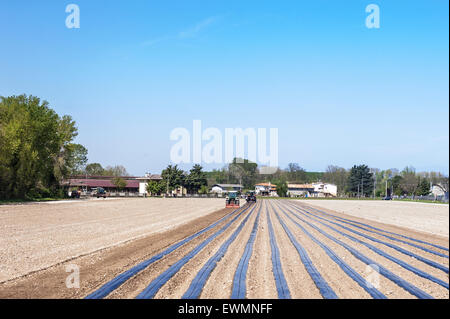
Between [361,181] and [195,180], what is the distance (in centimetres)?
4867

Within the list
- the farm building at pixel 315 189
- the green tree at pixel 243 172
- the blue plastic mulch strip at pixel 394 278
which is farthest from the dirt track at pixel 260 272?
the green tree at pixel 243 172

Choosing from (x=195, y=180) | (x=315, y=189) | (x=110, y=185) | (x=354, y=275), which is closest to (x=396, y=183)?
(x=315, y=189)

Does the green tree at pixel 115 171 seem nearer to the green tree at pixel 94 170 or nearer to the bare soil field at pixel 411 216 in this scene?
the green tree at pixel 94 170

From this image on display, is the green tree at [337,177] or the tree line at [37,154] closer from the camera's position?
the tree line at [37,154]

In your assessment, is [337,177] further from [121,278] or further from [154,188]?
[121,278]

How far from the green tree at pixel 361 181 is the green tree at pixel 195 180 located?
147ft

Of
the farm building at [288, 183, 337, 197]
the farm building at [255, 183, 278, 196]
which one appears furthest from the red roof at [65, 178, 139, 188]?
the farm building at [288, 183, 337, 197]

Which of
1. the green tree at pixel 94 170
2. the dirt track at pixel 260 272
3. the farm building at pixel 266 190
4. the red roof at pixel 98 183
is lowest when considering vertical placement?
the farm building at pixel 266 190

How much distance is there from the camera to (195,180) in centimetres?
11725

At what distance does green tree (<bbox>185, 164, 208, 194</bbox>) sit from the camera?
11612 cm

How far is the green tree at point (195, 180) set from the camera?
381 ft

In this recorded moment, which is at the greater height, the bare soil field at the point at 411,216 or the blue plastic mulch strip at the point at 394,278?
the blue plastic mulch strip at the point at 394,278
